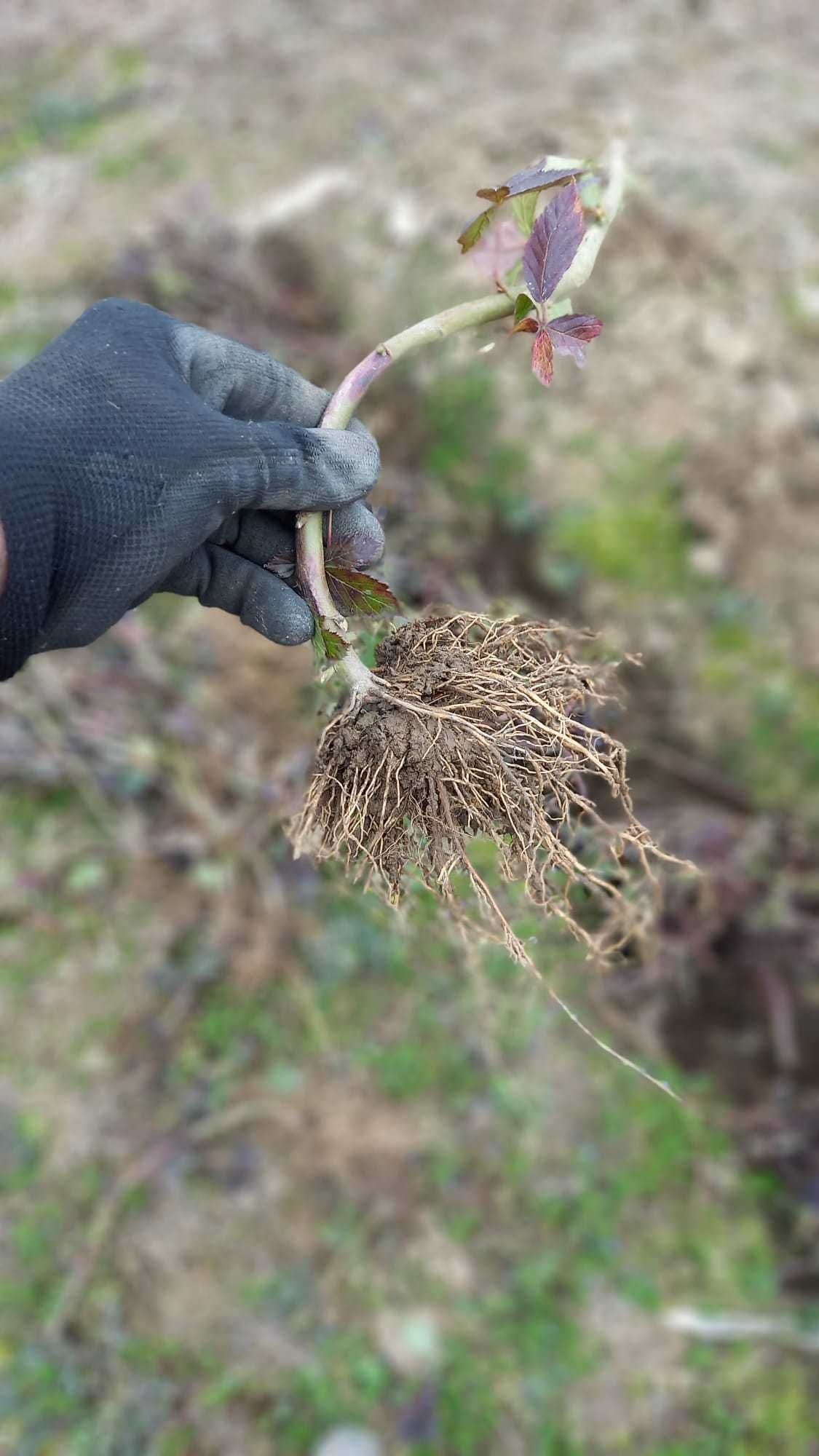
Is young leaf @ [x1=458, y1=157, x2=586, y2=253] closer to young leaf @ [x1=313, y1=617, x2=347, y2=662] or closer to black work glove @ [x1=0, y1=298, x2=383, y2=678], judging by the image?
black work glove @ [x1=0, y1=298, x2=383, y2=678]

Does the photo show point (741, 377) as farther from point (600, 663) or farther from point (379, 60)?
point (379, 60)

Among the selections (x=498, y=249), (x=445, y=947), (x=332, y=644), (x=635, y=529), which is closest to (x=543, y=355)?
(x=498, y=249)

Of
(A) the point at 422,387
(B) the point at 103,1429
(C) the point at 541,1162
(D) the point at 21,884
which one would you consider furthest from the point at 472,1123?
(A) the point at 422,387

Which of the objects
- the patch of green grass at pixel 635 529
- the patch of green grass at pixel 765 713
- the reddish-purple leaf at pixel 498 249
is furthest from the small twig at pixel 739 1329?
the reddish-purple leaf at pixel 498 249

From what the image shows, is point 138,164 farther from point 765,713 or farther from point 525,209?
point 765,713

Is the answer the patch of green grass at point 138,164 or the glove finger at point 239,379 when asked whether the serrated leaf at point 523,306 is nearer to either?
the glove finger at point 239,379

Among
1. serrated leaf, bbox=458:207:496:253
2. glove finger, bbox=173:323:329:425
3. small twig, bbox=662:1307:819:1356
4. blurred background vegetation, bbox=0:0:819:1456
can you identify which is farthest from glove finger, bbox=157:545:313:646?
small twig, bbox=662:1307:819:1356
